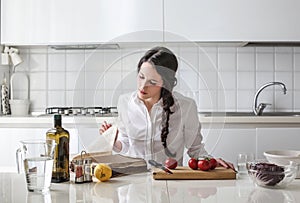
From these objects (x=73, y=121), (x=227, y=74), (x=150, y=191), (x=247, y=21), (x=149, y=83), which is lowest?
(x=150, y=191)

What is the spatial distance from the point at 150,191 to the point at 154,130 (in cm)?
51

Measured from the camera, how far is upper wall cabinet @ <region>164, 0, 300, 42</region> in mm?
3311

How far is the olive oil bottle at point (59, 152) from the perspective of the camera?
1.61m

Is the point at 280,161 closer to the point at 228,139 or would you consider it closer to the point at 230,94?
the point at 228,139

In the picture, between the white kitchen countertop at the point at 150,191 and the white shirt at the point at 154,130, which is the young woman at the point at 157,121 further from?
the white kitchen countertop at the point at 150,191

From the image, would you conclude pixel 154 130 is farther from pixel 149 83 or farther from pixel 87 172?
pixel 87 172

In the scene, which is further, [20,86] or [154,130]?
[20,86]

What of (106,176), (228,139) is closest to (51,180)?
(106,176)

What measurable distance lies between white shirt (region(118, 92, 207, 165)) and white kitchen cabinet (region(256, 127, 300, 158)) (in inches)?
45.3

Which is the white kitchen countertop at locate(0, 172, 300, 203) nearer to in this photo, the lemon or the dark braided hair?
the lemon

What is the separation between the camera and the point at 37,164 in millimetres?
1442

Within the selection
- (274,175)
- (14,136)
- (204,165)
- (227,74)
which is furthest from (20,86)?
(274,175)

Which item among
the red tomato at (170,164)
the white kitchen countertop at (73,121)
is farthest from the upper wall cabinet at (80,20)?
the red tomato at (170,164)

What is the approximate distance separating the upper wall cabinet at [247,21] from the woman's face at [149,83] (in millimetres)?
1365
